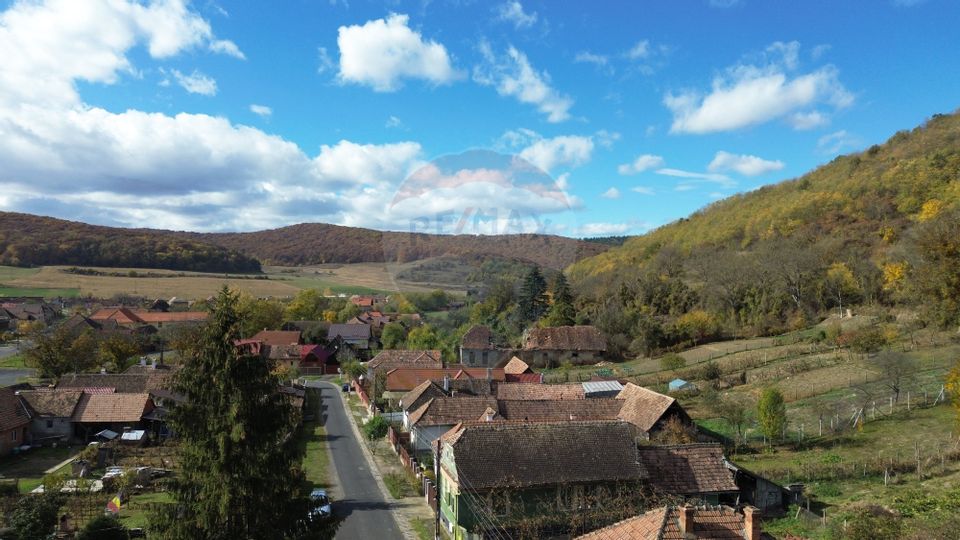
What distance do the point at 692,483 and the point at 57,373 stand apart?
48.6 m

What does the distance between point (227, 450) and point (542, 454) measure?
10.9 m

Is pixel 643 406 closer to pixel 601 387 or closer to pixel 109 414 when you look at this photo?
pixel 601 387

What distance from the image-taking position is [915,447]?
24016mm

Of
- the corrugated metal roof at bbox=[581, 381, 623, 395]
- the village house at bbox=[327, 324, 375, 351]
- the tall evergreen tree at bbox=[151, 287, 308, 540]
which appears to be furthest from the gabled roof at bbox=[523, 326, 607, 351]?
the tall evergreen tree at bbox=[151, 287, 308, 540]

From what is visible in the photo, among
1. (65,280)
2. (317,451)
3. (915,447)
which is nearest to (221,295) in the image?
(317,451)

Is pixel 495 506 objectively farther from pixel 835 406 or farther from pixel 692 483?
pixel 835 406

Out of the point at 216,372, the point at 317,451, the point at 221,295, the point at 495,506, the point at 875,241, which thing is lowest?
the point at 317,451

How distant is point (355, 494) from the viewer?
25453 millimetres

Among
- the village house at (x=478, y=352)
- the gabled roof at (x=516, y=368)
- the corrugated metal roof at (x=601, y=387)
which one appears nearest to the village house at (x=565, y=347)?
the village house at (x=478, y=352)

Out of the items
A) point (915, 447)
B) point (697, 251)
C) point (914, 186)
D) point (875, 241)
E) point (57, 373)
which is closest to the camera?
point (915, 447)

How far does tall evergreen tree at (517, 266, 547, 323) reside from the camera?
73.2 m

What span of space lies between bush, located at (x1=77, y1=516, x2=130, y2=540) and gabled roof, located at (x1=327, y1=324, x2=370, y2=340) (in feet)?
181

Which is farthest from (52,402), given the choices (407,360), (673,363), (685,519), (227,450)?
(673,363)

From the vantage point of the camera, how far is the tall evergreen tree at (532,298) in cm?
7319
